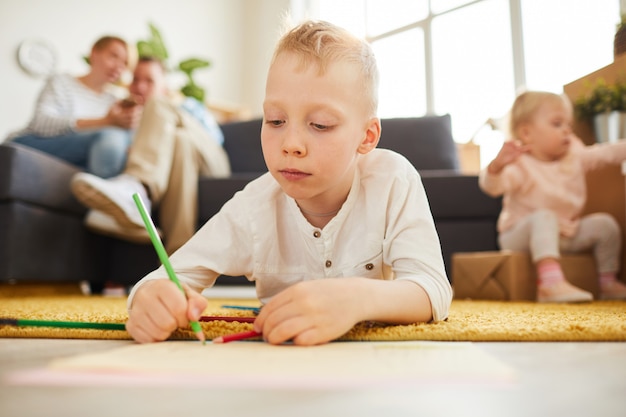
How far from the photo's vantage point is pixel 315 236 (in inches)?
32.8

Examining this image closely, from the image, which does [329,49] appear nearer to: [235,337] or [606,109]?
[235,337]

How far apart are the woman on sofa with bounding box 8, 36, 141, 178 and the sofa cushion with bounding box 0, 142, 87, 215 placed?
14cm

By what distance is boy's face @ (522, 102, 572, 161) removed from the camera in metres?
1.73

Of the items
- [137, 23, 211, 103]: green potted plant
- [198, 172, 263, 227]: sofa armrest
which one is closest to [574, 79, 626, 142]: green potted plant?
[198, 172, 263, 227]: sofa armrest

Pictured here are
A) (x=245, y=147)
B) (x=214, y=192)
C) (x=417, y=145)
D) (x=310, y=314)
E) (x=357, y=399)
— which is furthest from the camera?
(x=245, y=147)

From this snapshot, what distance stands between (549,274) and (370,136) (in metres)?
0.91

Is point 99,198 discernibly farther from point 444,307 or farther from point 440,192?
point 444,307

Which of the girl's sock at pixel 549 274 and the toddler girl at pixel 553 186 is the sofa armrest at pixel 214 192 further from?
the girl's sock at pixel 549 274

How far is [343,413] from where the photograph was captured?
337 mm

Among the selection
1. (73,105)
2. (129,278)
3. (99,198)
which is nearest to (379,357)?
(99,198)

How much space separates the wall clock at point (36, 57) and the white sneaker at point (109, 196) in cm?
200

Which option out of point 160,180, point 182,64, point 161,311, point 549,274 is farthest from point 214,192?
point 182,64

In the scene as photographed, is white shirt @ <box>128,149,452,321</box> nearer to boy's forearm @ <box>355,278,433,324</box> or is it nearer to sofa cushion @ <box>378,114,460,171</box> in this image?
boy's forearm @ <box>355,278,433,324</box>

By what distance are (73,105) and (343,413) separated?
235 centimetres
